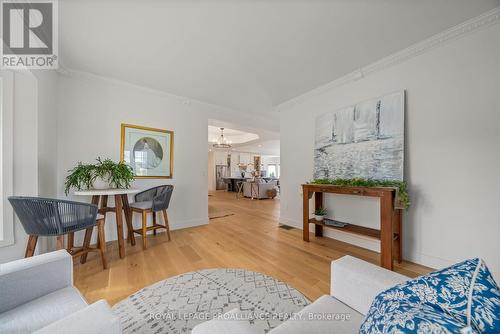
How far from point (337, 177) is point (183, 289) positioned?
2479 millimetres

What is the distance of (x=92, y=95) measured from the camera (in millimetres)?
2787

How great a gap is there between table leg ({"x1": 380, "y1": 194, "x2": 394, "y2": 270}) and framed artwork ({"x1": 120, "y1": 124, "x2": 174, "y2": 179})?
327 cm

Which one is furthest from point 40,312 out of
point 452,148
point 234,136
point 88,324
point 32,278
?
point 234,136

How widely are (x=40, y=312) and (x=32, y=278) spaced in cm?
22

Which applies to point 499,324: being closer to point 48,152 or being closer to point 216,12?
point 216,12

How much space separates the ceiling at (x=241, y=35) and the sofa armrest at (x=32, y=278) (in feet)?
6.55

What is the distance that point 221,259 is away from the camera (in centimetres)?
232

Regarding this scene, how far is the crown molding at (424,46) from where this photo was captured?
1779mm

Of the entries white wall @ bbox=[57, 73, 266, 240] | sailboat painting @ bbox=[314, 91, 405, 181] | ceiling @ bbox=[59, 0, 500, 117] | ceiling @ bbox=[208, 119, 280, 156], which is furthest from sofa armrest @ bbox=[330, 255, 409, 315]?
ceiling @ bbox=[208, 119, 280, 156]

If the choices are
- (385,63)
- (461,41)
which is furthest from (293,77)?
(461,41)

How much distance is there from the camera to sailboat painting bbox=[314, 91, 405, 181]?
2.31 meters

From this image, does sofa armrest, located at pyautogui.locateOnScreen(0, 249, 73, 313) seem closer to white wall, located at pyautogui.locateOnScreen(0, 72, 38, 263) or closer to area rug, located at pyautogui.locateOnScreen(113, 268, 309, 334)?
area rug, located at pyautogui.locateOnScreen(113, 268, 309, 334)

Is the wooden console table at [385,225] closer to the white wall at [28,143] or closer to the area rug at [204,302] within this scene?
the area rug at [204,302]

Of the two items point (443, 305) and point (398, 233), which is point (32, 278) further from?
point (398, 233)
